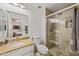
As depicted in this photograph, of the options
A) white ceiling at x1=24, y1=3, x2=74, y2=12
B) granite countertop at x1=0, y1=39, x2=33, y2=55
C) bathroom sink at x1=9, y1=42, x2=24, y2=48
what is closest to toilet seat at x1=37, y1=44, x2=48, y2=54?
granite countertop at x1=0, y1=39, x2=33, y2=55

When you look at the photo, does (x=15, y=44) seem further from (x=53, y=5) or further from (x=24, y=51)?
(x=53, y=5)

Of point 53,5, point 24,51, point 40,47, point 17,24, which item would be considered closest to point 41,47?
point 40,47

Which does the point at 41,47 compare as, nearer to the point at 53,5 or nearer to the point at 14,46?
the point at 14,46

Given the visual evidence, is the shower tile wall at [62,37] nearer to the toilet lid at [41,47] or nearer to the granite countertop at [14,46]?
the toilet lid at [41,47]

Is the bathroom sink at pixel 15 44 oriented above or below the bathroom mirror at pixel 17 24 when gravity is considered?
below

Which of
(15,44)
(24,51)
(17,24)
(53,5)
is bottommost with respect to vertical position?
(24,51)

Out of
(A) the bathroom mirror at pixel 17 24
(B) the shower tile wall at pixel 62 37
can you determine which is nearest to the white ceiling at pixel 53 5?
(B) the shower tile wall at pixel 62 37

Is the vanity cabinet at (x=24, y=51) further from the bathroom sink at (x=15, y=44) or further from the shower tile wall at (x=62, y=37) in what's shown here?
the shower tile wall at (x=62, y=37)

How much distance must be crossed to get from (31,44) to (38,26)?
0.90ft

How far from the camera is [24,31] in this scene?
5.17 feet

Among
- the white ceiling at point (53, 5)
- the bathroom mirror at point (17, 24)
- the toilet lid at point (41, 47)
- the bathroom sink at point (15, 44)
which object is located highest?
the white ceiling at point (53, 5)

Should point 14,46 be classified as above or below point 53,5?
below

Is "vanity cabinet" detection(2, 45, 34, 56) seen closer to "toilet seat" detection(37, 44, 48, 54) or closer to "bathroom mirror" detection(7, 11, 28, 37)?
"toilet seat" detection(37, 44, 48, 54)

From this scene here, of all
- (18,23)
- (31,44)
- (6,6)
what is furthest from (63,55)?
(6,6)
